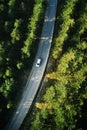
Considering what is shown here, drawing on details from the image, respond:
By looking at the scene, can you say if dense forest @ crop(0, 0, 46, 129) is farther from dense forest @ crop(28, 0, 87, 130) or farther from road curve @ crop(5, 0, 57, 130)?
dense forest @ crop(28, 0, 87, 130)

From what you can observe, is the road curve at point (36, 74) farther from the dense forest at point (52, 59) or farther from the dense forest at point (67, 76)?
the dense forest at point (67, 76)

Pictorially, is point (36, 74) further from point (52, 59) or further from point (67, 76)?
point (67, 76)

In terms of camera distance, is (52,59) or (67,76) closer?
(67,76)

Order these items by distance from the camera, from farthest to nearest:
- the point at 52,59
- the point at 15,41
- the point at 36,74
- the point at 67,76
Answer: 1. the point at 52,59
2. the point at 36,74
3. the point at 15,41
4. the point at 67,76

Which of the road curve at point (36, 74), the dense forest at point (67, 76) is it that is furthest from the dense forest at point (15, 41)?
the dense forest at point (67, 76)

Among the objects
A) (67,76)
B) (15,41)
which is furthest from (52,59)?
(15,41)

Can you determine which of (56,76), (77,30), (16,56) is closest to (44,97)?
(56,76)
